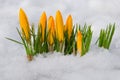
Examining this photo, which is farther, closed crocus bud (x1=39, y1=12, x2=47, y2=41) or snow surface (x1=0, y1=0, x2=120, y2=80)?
closed crocus bud (x1=39, y1=12, x2=47, y2=41)

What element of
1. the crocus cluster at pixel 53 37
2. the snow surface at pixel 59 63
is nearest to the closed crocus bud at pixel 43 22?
the crocus cluster at pixel 53 37

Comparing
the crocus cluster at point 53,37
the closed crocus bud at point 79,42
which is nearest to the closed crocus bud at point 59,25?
the crocus cluster at point 53,37

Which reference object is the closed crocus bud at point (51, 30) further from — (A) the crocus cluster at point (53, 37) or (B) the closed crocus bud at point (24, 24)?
(B) the closed crocus bud at point (24, 24)

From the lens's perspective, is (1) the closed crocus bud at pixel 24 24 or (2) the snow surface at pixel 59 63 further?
(1) the closed crocus bud at pixel 24 24

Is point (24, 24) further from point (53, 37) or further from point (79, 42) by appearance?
point (79, 42)

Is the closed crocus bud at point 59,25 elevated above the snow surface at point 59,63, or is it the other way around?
the closed crocus bud at point 59,25

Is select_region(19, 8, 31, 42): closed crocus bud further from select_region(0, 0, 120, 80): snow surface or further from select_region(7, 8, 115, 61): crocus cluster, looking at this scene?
select_region(0, 0, 120, 80): snow surface

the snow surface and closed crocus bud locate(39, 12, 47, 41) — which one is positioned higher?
closed crocus bud locate(39, 12, 47, 41)

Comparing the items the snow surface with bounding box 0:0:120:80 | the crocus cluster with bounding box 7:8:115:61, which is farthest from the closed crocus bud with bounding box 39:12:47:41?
the snow surface with bounding box 0:0:120:80
